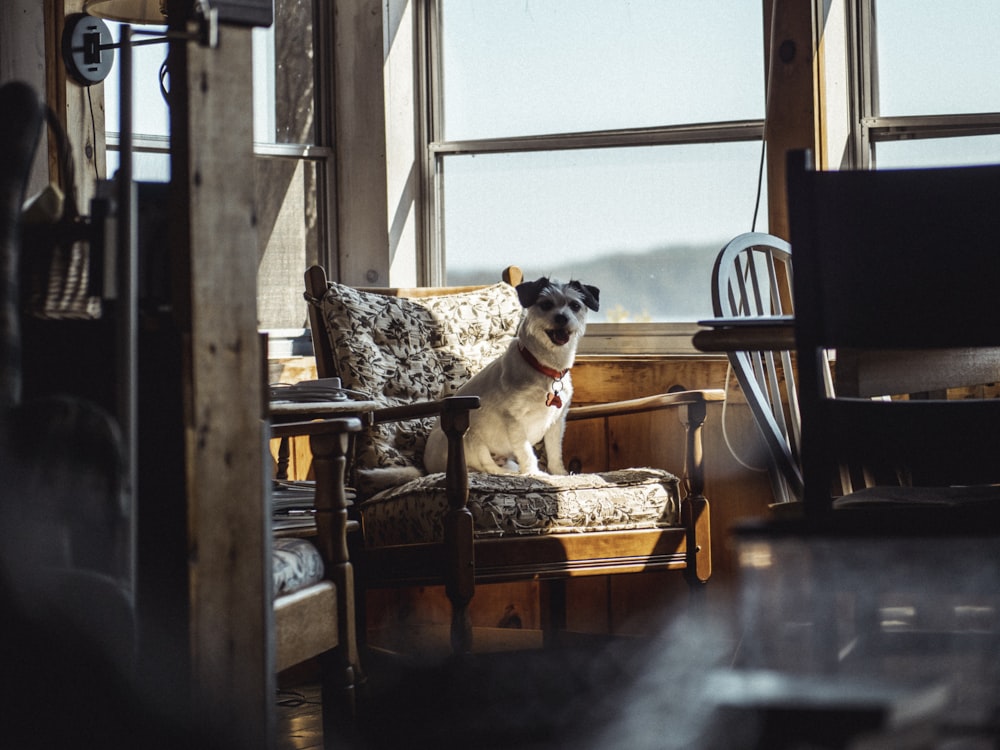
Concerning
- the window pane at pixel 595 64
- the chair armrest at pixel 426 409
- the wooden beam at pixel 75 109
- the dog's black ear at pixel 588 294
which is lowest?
the chair armrest at pixel 426 409

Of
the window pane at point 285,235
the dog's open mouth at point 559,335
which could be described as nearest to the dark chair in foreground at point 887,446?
the dog's open mouth at point 559,335

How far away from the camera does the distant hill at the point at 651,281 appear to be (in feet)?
11.5

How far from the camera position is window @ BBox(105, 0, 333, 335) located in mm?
3621

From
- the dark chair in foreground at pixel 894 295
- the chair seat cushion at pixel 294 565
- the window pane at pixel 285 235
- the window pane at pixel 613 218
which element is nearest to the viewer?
the dark chair in foreground at pixel 894 295

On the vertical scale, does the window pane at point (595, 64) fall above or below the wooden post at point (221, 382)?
above

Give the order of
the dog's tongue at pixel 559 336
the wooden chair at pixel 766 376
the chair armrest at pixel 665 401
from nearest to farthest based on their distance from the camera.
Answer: the wooden chair at pixel 766 376
the chair armrest at pixel 665 401
the dog's tongue at pixel 559 336

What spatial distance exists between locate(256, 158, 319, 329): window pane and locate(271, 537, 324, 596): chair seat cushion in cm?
170

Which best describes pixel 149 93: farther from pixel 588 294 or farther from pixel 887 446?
pixel 887 446

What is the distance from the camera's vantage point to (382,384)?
10.2 feet

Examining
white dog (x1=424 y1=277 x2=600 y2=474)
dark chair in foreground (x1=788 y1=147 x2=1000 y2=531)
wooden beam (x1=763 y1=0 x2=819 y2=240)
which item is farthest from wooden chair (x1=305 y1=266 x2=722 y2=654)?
dark chair in foreground (x1=788 y1=147 x2=1000 y2=531)

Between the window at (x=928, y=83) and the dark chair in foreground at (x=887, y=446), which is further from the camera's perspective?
the window at (x=928, y=83)

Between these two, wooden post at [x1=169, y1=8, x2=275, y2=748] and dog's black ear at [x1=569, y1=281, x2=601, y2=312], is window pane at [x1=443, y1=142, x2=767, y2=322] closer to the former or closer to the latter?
dog's black ear at [x1=569, y1=281, x2=601, y2=312]

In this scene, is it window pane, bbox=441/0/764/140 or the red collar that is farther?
window pane, bbox=441/0/764/140

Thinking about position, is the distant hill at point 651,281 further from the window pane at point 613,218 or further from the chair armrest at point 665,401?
the chair armrest at point 665,401
